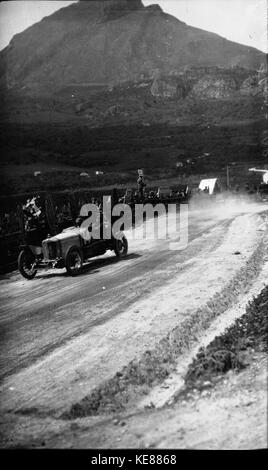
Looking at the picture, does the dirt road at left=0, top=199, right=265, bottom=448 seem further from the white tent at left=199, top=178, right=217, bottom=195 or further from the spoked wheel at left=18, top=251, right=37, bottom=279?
the white tent at left=199, top=178, right=217, bottom=195

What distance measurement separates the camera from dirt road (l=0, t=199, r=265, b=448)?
621 cm

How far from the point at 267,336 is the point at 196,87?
14609 cm

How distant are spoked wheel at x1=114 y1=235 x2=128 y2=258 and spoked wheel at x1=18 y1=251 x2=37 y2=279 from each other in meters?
2.88

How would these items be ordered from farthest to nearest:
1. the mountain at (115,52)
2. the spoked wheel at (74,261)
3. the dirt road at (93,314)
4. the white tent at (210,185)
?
1. the mountain at (115,52)
2. the white tent at (210,185)
3. the spoked wheel at (74,261)
4. the dirt road at (93,314)

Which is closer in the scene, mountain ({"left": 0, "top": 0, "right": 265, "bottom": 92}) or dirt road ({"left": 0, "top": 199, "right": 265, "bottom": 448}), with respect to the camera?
dirt road ({"left": 0, "top": 199, "right": 265, "bottom": 448})

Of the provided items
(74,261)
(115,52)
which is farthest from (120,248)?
(115,52)

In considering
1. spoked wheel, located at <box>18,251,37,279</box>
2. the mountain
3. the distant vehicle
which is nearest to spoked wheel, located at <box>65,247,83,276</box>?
the distant vehicle

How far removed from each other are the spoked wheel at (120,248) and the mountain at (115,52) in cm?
14522

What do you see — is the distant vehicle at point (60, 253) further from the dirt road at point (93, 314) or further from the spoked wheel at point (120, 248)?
the spoked wheel at point (120, 248)

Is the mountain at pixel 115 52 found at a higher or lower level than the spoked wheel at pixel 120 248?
higher

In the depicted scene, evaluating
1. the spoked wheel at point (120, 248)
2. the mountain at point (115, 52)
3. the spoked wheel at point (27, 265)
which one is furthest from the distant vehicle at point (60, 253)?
the mountain at point (115, 52)

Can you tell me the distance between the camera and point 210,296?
31.0 feet

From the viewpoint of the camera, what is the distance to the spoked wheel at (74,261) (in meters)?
12.7

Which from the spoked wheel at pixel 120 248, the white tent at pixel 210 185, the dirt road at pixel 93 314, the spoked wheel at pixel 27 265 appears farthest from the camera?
the white tent at pixel 210 185
